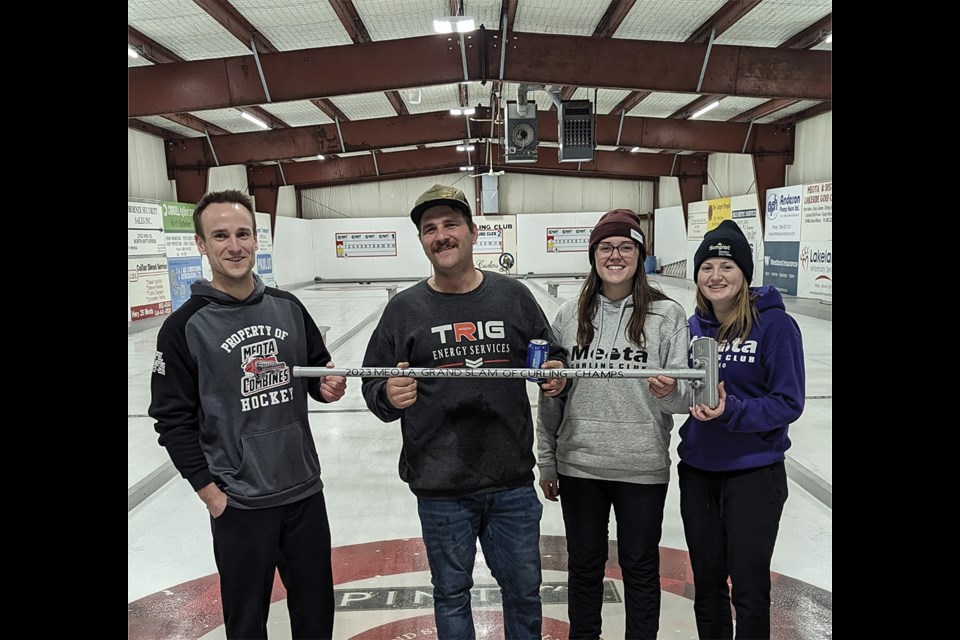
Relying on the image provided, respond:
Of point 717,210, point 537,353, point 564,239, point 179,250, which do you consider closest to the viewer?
point 537,353

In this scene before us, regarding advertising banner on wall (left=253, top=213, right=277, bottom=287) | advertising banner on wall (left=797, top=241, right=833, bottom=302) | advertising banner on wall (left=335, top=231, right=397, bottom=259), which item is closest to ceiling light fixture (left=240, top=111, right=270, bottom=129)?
advertising banner on wall (left=253, top=213, right=277, bottom=287)

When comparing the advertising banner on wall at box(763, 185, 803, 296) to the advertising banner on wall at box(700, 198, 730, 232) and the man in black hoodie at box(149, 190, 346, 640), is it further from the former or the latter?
the man in black hoodie at box(149, 190, 346, 640)

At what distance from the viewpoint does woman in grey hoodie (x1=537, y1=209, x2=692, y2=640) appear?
209 cm

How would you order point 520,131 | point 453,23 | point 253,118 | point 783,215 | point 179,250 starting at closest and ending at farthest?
1. point 453,23
2. point 520,131
3. point 253,118
4. point 179,250
5. point 783,215

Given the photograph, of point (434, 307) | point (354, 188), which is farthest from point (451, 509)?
point (354, 188)

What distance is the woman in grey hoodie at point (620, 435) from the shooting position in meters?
2.09

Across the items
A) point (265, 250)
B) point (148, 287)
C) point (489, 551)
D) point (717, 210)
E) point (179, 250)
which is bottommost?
point (489, 551)

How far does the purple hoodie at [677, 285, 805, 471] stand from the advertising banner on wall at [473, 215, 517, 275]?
2154cm

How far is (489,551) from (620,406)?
2.24 feet

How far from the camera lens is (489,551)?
2.12 meters

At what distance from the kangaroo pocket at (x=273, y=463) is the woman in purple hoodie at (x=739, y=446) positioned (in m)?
1.21

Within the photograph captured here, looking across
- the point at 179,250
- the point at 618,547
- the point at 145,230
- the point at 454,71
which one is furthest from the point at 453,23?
the point at 179,250

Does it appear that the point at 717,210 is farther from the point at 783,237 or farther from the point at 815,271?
the point at 815,271
